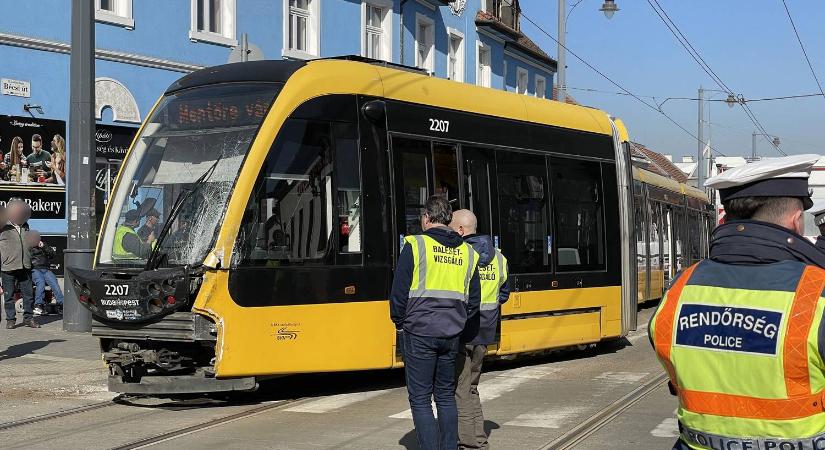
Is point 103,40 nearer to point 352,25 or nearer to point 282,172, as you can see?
point 352,25

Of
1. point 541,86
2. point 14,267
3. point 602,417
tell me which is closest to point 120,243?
point 602,417

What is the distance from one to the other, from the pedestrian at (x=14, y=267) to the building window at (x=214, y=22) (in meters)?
6.75

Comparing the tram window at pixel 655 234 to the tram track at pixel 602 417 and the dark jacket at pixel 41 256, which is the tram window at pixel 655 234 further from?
the dark jacket at pixel 41 256

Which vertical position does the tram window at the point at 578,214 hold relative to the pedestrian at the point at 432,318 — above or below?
above

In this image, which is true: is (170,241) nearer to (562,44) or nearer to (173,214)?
(173,214)

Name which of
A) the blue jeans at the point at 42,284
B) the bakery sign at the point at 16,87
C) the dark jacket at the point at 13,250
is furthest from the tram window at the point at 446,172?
the bakery sign at the point at 16,87

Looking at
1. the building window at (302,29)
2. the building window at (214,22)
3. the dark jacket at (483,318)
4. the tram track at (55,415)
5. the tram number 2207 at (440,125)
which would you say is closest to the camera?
the dark jacket at (483,318)

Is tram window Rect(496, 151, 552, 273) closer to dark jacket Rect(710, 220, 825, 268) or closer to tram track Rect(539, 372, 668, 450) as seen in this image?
tram track Rect(539, 372, 668, 450)

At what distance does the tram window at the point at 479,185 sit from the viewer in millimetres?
11656

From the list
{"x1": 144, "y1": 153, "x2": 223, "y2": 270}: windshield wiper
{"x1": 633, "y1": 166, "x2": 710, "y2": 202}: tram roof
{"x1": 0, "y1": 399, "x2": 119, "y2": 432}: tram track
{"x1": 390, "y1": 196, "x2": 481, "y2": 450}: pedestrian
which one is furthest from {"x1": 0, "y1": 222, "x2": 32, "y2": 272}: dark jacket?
{"x1": 633, "y1": 166, "x2": 710, "y2": 202}: tram roof

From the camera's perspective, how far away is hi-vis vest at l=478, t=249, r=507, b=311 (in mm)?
7531

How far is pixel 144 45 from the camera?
67.3ft

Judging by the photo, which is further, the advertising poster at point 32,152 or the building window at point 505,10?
the building window at point 505,10

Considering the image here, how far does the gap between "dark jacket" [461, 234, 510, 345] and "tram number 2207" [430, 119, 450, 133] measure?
3730 millimetres
